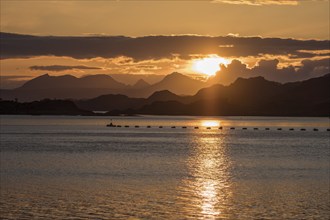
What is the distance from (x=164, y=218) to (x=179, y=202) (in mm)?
5901

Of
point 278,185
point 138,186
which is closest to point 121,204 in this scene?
point 138,186

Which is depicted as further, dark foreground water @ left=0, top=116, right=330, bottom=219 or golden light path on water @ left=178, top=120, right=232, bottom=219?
golden light path on water @ left=178, top=120, right=232, bottom=219

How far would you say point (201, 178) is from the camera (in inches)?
2285

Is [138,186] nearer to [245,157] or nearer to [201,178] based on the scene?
[201,178]

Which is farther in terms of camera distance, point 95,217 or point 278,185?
point 278,185

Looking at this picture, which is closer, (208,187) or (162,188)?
(162,188)

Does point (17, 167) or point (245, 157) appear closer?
point (17, 167)

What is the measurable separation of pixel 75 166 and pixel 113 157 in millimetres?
14999

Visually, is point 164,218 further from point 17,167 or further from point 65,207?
point 17,167

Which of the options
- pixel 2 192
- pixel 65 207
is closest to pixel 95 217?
pixel 65 207

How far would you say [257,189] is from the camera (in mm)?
49281

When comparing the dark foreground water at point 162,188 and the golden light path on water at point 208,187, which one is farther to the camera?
the golden light path on water at point 208,187

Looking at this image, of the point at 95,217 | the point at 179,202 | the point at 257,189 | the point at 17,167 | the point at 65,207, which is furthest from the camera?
the point at 17,167

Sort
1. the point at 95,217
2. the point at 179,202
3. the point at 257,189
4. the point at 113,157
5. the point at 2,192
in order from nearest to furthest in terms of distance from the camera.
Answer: the point at 95,217 < the point at 179,202 < the point at 2,192 < the point at 257,189 < the point at 113,157
